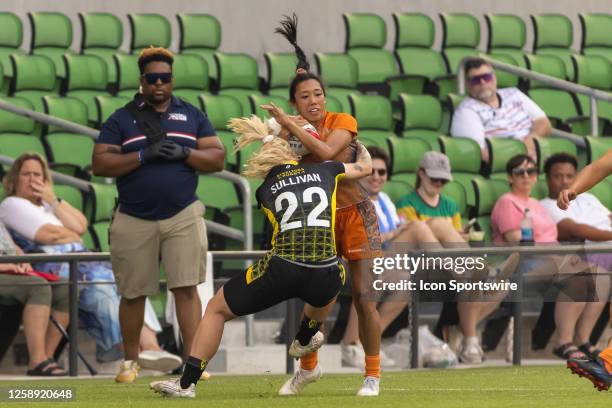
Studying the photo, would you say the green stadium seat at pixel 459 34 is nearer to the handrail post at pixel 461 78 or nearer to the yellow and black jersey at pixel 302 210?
the handrail post at pixel 461 78

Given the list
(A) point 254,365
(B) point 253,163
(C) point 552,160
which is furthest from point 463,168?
(B) point 253,163

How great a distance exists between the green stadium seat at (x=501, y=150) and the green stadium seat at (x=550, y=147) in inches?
7.0

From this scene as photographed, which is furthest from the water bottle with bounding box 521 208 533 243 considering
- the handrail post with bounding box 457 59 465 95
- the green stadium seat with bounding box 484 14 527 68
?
the green stadium seat with bounding box 484 14 527 68

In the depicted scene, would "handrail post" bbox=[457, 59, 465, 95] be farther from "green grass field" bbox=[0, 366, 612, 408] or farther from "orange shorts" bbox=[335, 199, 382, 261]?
"orange shorts" bbox=[335, 199, 382, 261]

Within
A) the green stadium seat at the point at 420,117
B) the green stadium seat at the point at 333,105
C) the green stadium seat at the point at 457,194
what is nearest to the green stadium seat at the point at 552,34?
the green stadium seat at the point at 420,117

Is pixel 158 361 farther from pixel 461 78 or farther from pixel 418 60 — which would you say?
pixel 418 60

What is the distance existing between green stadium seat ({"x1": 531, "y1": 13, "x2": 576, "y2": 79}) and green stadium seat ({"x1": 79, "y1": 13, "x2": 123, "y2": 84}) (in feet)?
15.6

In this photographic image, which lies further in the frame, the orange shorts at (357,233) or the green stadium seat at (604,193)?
the green stadium seat at (604,193)

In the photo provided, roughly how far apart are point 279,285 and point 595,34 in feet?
36.7

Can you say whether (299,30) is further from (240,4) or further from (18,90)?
(18,90)

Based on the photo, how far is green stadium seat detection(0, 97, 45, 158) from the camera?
516 inches

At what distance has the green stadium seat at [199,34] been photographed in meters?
16.3

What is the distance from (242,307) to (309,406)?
0.65m

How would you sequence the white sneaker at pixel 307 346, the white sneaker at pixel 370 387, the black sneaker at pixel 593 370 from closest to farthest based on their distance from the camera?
1. the black sneaker at pixel 593 370
2. the white sneaker at pixel 370 387
3. the white sneaker at pixel 307 346
